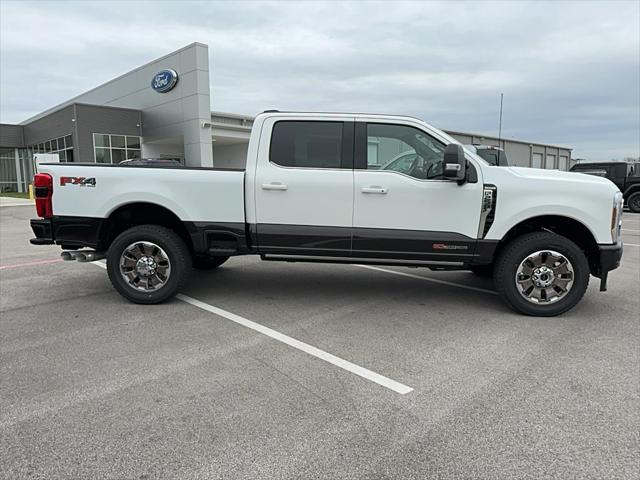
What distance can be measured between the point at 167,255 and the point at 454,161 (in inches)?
124

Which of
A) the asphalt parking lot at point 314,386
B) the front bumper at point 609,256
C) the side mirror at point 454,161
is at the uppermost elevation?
the side mirror at point 454,161

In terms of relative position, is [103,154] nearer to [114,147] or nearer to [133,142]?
[114,147]

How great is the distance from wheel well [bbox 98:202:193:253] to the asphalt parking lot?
2.38 feet

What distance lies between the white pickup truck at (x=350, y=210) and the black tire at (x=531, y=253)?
1cm

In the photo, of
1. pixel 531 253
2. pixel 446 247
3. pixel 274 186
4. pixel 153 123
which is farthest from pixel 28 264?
pixel 153 123

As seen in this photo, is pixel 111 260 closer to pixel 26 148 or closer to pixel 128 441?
pixel 128 441

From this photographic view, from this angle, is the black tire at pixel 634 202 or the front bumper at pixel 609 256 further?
the black tire at pixel 634 202

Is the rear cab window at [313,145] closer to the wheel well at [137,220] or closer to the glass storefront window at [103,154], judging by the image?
the wheel well at [137,220]

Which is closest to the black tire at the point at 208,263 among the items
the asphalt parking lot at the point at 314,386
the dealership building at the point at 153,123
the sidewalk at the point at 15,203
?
the asphalt parking lot at the point at 314,386

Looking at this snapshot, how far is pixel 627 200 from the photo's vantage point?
1962cm

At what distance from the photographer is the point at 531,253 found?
5.00 meters

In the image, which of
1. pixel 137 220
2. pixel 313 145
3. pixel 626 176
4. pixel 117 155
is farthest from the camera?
pixel 117 155

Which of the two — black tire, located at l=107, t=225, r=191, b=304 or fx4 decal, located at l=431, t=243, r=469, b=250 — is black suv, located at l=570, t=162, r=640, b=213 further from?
black tire, located at l=107, t=225, r=191, b=304

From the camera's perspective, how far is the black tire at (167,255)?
522 centimetres
